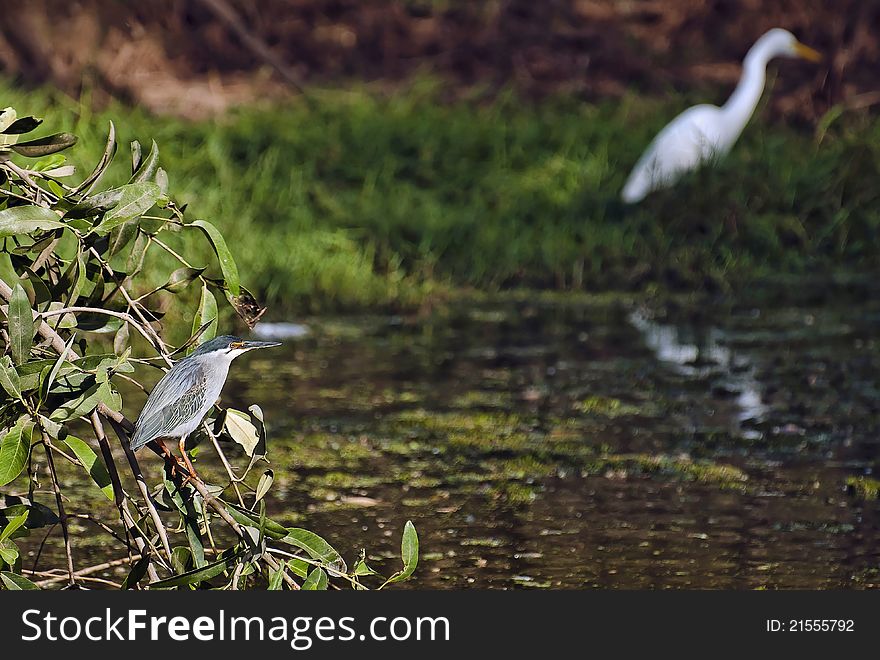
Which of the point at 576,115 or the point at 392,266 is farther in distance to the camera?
the point at 576,115

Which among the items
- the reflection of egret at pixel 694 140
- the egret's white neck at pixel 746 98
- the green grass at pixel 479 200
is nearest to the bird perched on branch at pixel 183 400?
the green grass at pixel 479 200

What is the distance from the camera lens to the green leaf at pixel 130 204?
8.96ft

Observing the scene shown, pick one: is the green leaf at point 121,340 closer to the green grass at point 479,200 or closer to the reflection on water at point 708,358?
the reflection on water at point 708,358

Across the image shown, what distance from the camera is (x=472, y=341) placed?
626cm

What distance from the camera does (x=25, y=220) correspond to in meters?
2.63

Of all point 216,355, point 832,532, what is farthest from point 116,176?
point 216,355

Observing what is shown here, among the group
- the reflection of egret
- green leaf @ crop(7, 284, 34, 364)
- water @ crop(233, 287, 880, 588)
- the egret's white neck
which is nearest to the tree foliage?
green leaf @ crop(7, 284, 34, 364)

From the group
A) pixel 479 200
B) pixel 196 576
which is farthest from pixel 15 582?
pixel 479 200

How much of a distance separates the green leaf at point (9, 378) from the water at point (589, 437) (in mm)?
1309

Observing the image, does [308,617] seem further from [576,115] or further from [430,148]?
[576,115]

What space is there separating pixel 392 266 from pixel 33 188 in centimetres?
432

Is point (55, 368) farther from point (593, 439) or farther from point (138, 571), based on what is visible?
point (593, 439)

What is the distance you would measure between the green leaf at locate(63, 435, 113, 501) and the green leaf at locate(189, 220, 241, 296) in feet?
1.20

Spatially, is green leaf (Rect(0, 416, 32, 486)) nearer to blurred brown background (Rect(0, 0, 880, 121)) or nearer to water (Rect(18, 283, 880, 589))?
water (Rect(18, 283, 880, 589))
